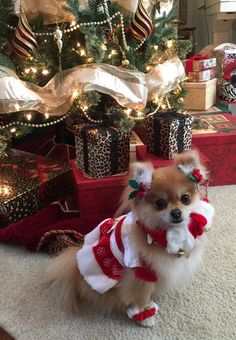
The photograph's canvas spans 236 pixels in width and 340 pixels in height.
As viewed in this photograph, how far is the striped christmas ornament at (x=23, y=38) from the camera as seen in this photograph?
110cm

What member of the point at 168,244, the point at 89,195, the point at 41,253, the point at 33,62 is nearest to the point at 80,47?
the point at 33,62

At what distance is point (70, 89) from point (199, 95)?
80 centimetres

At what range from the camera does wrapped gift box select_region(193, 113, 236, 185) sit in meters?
1.36

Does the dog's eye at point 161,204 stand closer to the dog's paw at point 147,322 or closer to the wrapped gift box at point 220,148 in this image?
the dog's paw at point 147,322

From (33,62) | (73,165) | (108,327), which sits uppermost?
(33,62)

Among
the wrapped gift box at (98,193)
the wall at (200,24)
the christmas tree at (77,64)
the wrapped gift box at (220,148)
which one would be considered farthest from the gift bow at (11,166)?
the wall at (200,24)

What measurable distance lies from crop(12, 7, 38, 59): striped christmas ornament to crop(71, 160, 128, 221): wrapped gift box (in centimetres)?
43

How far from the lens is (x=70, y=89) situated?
114 cm

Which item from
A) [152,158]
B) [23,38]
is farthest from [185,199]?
[23,38]

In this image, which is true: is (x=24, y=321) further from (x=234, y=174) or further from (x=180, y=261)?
(x=234, y=174)

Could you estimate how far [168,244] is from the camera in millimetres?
706

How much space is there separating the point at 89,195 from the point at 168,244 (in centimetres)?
49

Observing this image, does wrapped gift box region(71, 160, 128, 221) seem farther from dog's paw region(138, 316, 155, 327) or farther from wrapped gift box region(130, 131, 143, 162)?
dog's paw region(138, 316, 155, 327)

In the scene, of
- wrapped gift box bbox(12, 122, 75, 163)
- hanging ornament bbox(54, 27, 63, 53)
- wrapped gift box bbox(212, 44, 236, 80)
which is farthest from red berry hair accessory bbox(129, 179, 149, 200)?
wrapped gift box bbox(212, 44, 236, 80)
